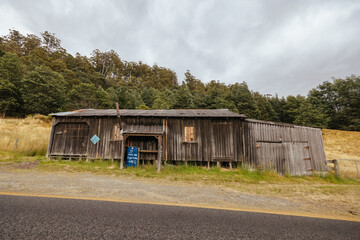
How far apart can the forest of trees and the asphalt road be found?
27562 mm

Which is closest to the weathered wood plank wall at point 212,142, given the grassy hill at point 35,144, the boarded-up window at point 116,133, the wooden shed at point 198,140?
the wooden shed at point 198,140

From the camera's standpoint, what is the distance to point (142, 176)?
7.93 meters

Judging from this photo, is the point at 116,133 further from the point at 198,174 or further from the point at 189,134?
the point at 198,174

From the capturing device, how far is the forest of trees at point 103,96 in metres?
27.0

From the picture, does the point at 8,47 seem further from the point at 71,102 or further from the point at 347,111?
the point at 347,111

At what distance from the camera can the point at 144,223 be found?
2.62 meters

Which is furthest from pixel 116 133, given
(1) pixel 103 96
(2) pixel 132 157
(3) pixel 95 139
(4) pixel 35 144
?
(1) pixel 103 96

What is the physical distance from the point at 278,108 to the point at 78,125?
185 ft

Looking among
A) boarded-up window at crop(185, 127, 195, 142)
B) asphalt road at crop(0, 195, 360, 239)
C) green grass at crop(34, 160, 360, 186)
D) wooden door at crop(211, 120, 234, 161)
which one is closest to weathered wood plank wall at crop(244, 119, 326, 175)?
green grass at crop(34, 160, 360, 186)

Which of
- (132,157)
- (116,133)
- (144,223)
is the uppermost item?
(116,133)

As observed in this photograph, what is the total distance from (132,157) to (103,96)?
93.8 feet

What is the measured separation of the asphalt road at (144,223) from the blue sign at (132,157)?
257 inches

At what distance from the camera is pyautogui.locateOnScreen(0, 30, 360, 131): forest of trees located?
2703 cm

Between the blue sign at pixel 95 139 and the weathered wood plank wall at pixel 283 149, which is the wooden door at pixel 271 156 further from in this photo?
the blue sign at pixel 95 139
